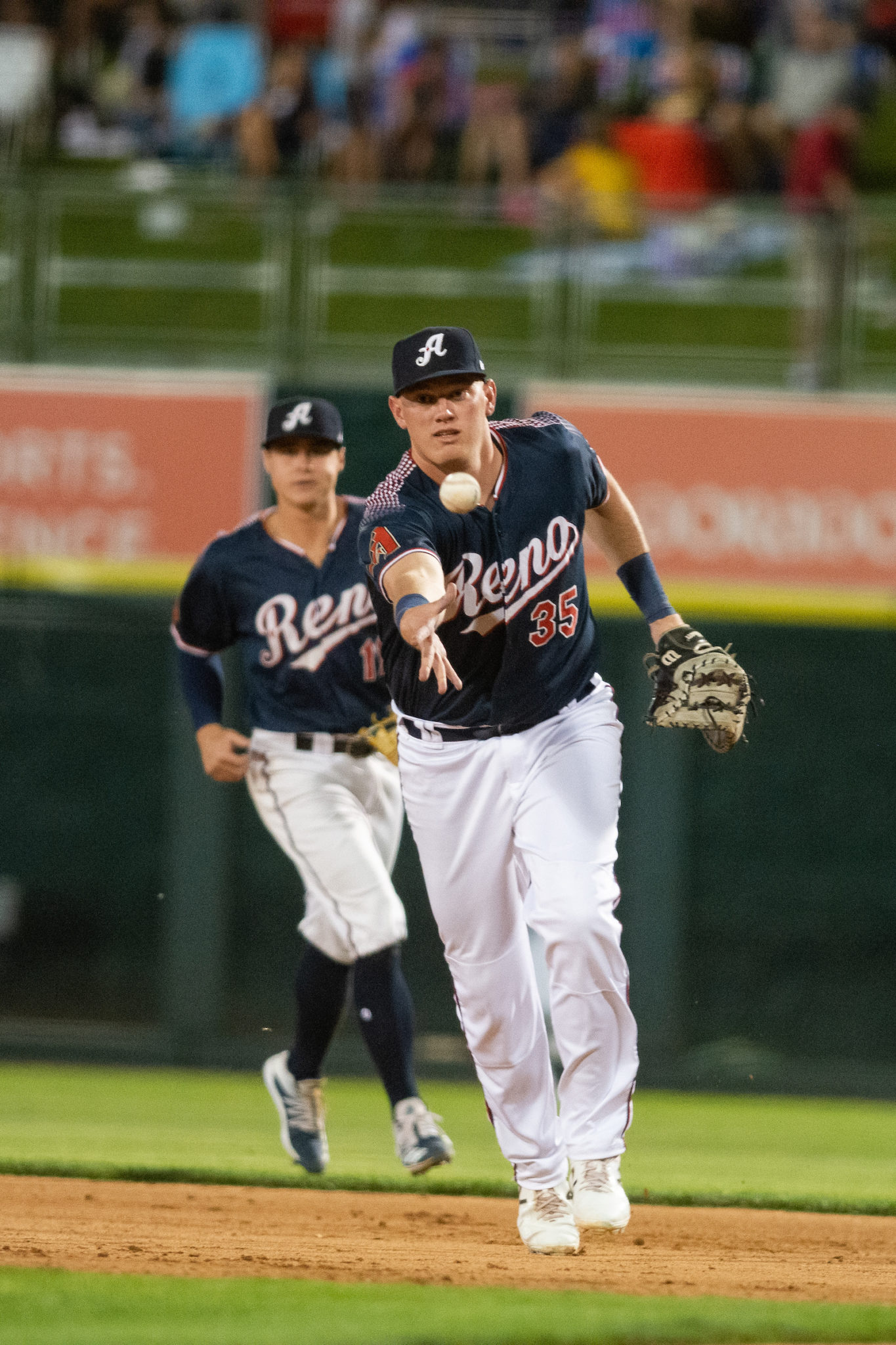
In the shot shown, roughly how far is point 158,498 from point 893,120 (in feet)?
15.7

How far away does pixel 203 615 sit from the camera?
245 inches

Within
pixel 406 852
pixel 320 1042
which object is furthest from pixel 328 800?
pixel 406 852

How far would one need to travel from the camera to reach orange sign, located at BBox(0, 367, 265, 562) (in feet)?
33.6

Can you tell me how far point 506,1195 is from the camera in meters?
6.25

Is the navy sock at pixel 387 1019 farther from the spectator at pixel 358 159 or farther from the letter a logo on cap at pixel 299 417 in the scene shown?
the spectator at pixel 358 159

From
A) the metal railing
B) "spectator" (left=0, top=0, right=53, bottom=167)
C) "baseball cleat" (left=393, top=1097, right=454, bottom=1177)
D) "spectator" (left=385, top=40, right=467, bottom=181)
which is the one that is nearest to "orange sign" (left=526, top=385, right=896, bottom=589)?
the metal railing

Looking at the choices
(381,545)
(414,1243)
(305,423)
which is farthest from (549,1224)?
(305,423)

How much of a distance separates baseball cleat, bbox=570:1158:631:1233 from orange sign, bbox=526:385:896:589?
589cm

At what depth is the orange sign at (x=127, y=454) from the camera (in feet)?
33.6

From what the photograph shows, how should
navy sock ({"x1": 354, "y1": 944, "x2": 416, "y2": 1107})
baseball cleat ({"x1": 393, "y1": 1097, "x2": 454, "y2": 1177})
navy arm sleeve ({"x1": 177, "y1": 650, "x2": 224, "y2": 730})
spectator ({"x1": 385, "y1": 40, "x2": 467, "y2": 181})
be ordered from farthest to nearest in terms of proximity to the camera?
spectator ({"x1": 385, "y1": 40, "x2": 467, "y2": 181})
navy arm sleeve ({"x1": 177, "y1": 650, "x2": 224, "y2": 730})
navy sock ({"x1": 354, "y1": 944, "x2": 416, "y2": 1107})
baseball cleat ({"x1": 393, "y1": 1097, "x2": 454, "y2": 1177})

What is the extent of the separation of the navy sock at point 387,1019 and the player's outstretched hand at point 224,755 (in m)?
0.71

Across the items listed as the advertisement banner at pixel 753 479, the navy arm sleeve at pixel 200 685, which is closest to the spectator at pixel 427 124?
the advertisement banner at pixel 753 479

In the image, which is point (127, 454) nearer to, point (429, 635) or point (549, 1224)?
point (549, 1224)

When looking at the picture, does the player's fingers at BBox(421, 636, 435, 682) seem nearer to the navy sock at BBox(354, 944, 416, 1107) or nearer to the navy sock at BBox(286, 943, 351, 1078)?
the navy sock at BBox(354, 944, 416, 1107)
